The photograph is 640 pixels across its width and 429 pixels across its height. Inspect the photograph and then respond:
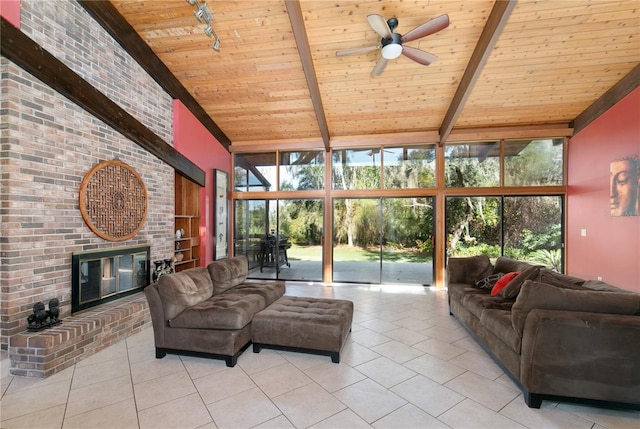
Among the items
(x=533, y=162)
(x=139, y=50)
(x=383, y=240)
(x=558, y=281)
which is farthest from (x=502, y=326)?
(x=139, y=50)

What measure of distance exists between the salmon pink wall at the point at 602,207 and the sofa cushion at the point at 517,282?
2416 millimetres

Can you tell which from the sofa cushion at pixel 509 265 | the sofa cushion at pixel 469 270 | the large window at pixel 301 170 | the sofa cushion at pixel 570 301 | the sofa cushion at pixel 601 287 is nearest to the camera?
the sofa cushion at pixel 570 301

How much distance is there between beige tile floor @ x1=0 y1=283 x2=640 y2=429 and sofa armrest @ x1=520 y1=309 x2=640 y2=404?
201mm

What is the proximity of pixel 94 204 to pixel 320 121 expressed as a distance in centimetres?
377

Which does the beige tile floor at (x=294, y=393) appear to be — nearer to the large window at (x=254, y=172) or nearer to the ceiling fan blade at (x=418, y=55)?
the ceiling fan blade at (x=418, y=55)

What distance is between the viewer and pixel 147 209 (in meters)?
4.53

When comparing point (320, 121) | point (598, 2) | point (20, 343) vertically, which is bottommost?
point (20, 343)

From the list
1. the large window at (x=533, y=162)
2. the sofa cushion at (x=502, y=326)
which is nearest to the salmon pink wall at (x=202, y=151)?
the sofa cushion at (x=502, y=326)

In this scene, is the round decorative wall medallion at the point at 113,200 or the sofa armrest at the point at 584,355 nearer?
the sofa armrest at the point at 584,355

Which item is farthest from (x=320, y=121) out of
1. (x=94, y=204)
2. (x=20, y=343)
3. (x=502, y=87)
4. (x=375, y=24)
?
(x=20, y=343)

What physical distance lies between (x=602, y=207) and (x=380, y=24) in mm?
4812

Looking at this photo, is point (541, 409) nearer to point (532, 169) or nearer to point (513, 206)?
point (513, 206)

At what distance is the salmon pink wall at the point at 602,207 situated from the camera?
438cm

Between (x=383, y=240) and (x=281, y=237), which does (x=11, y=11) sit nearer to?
(x=281, y=237)
